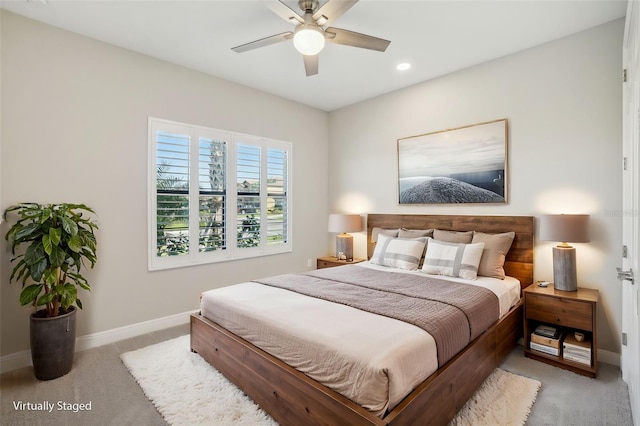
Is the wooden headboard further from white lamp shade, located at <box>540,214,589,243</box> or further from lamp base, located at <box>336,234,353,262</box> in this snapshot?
lamp base, located at <box>336,234,353,262</box>

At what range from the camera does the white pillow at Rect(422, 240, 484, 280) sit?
9.95 ft

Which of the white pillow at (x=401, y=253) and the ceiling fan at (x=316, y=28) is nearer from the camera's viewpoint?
the ceiling fan at (x=316, y=28)

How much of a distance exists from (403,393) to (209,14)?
303cm

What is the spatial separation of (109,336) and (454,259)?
11.3 ft

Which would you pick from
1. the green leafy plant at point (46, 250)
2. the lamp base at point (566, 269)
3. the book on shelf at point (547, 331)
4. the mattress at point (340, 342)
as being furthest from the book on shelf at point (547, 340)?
the green leafy plant at point (46, 250)

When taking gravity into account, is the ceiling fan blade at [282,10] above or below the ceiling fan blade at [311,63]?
above

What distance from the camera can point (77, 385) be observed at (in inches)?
92.0

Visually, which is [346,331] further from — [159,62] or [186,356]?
[159,62]

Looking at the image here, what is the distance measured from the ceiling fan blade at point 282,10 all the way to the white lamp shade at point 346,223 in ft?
8.82

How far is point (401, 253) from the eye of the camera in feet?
11.6

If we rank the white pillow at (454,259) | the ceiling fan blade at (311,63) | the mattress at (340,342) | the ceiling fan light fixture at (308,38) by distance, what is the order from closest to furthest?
the mattress at (340,342)
the ceiling fan light fixture at (308,38)
the ceiling fan blade at (311,63)
the white pillow at (454,259)

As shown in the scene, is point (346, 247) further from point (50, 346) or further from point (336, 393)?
point (50, 346)

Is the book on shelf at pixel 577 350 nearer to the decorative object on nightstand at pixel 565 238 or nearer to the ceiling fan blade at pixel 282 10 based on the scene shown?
the decorative object on nightstand at pixel 565 238

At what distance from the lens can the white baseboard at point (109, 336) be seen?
2576 millimetres
